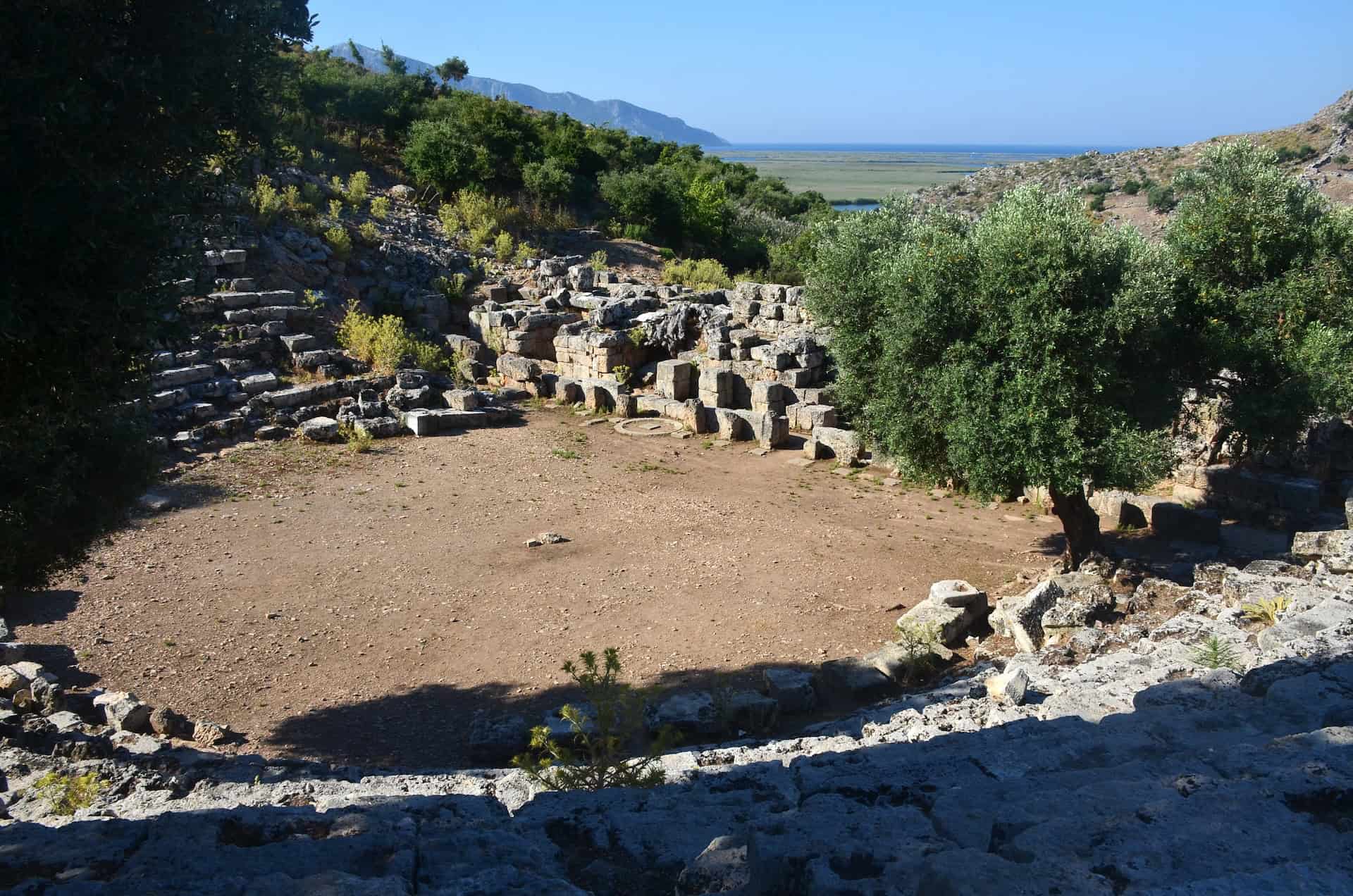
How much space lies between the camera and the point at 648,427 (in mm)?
19141

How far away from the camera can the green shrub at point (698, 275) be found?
1109 inches

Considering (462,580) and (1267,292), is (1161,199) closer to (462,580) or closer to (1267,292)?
(1267,292)

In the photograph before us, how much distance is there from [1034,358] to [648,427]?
32.2 ft

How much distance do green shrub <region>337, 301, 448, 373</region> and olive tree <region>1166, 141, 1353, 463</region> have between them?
1517cm

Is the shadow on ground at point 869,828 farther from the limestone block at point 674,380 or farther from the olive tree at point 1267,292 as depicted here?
the limestone block at point 674,380

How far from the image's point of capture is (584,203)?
3581 centimetres

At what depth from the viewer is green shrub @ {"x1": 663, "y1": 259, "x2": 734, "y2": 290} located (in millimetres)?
28156

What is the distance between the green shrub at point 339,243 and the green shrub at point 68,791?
64.5 ft

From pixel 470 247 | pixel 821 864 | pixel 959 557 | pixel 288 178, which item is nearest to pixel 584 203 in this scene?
A: pixel 470 247

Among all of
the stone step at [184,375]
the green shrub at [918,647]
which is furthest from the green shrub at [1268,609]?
the stone step at [184,375]

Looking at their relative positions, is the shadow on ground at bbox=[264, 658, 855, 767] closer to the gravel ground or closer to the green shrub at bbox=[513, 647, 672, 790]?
the gravel ground

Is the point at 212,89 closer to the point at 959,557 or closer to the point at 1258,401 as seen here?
the point at 959,557

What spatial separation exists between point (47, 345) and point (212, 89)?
2.35m

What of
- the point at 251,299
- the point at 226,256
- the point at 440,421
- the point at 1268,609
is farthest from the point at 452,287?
the point at 1268,609
